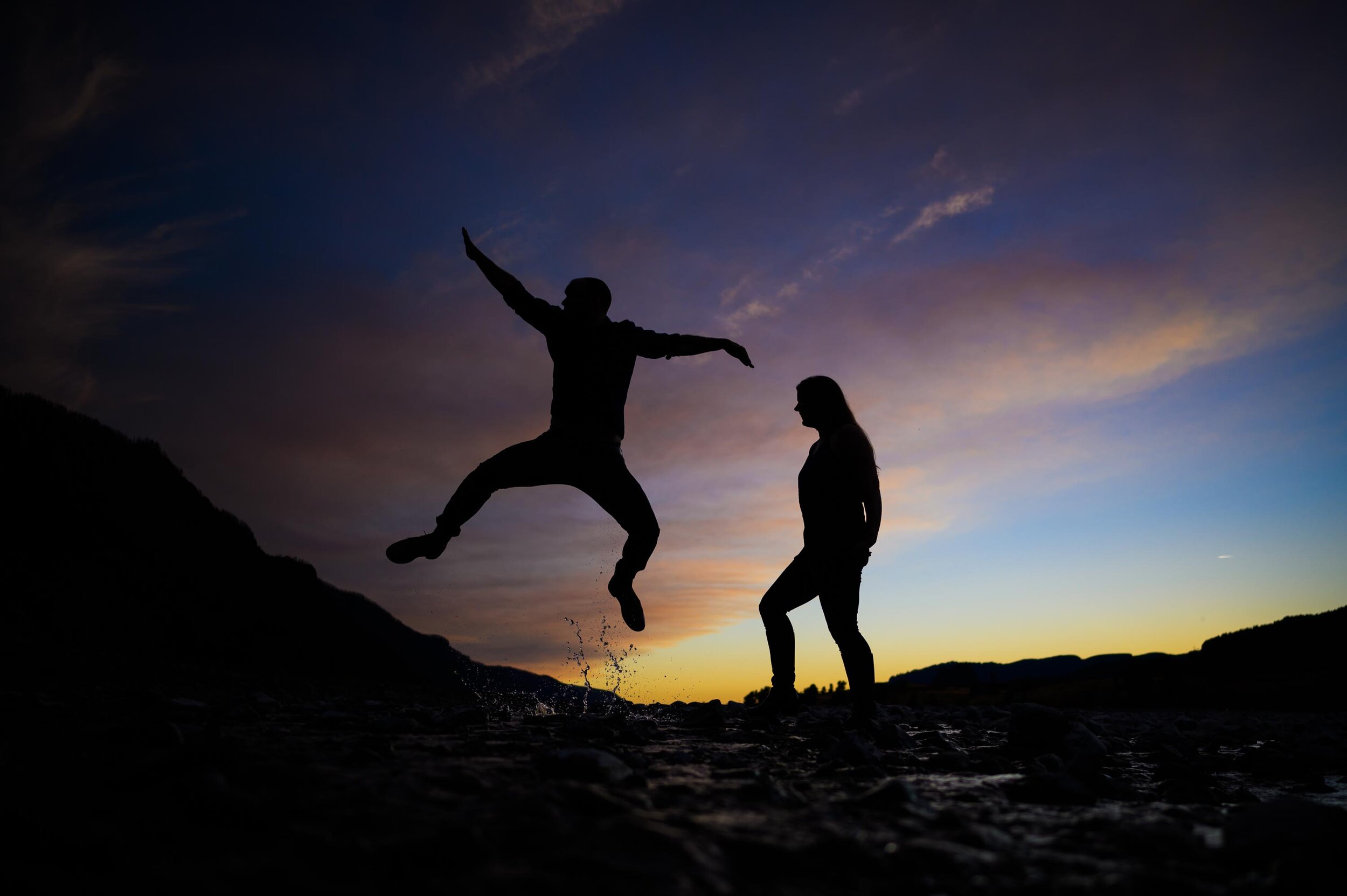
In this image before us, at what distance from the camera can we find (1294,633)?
58.4 ft

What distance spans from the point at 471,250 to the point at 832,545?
4.00m

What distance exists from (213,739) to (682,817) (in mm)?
2046

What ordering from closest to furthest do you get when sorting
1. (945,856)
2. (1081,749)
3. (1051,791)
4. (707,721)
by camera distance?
(945,856) → (1051,791) → (1081,749) → (707,721)

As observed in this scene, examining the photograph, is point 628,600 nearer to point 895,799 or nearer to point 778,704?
point 778,704

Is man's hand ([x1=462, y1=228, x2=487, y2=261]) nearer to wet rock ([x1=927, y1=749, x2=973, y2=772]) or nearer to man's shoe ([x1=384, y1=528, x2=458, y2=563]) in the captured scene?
man's shoe ([x1=384, y1=528, x2=458, y2=563])

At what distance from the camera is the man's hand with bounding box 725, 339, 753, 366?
20.8ft

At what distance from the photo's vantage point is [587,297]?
6.03 meters

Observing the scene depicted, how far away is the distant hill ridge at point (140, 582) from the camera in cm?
879

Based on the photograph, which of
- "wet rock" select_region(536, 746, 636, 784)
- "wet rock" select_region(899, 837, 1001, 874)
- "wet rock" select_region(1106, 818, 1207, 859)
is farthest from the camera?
"wet rock" select_region(536, 746, 636, 784)

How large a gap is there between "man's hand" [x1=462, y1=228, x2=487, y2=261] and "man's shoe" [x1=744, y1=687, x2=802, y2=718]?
4.71m

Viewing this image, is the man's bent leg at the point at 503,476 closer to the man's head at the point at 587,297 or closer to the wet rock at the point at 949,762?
the man's head at the point at 587,297

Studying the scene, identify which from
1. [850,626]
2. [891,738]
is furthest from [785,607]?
[891,738]

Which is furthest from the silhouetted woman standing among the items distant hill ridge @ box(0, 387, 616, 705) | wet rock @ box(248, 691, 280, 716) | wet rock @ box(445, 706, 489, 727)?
wet rock @ box(248, 691, 280, 716)

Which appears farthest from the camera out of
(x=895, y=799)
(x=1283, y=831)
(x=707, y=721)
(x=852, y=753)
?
(x=707, y=721)
